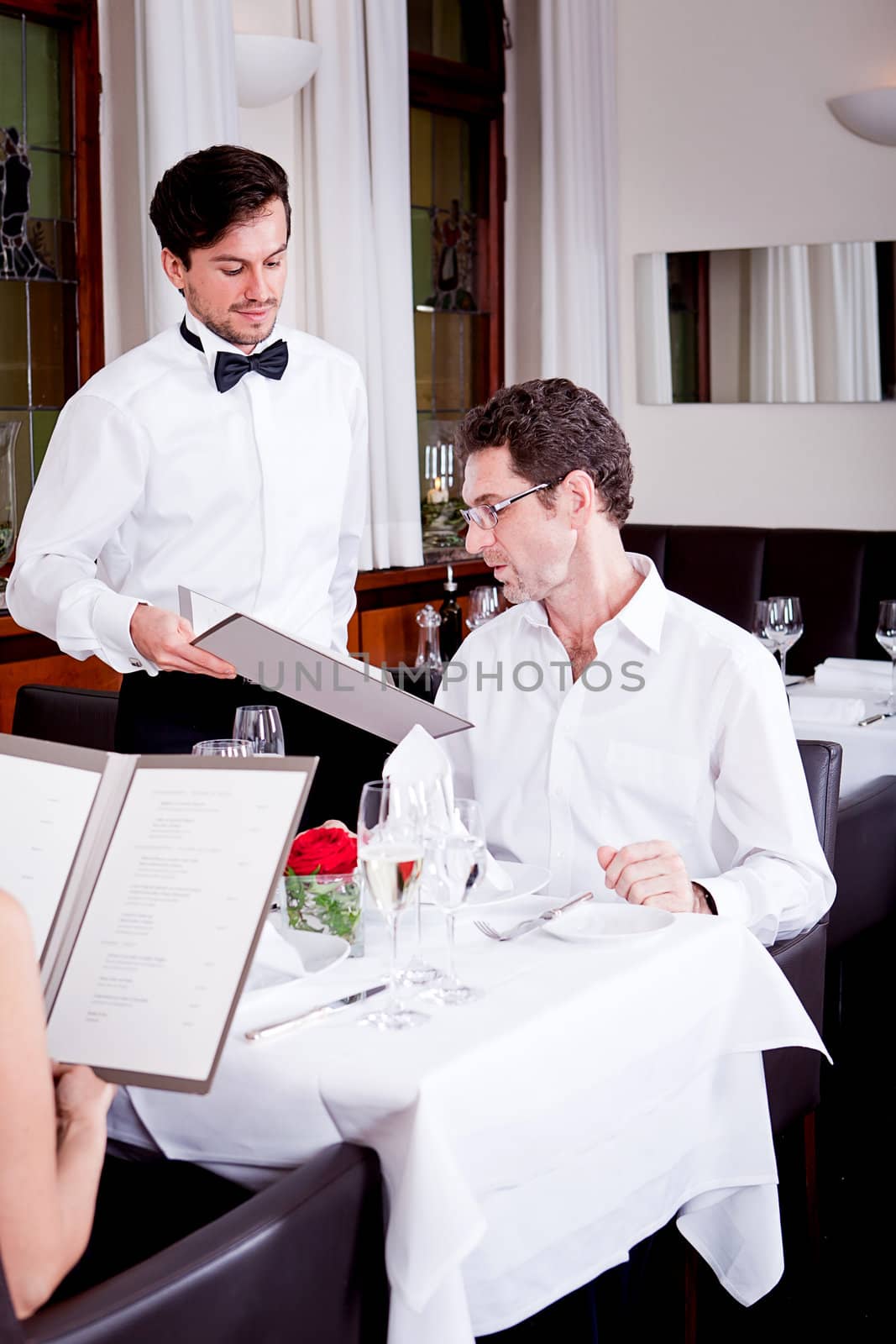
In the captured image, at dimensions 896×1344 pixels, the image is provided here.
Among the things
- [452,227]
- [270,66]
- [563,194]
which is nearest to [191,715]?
[270,66]

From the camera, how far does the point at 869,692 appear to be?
12.5 feet

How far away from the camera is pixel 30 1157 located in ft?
4.03

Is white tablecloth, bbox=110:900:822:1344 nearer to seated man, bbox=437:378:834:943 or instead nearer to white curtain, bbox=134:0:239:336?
seated man, bbox=437:378:834:943

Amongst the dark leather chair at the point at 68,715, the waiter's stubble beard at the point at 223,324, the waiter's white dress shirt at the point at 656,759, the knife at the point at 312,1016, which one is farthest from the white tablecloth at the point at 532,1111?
the dark leather chair at the point at 68,715

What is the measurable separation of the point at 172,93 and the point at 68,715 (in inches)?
74.3

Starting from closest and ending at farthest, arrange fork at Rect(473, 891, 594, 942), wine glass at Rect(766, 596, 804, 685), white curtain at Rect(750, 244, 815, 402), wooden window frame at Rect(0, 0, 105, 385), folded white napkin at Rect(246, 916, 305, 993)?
1. folded white napkin at Rect(246, 916, 305, 993)
2. fork at Rect(473, 891, 594, 942)
3. wine glass at Rect(766, 596, 804, 685)
4. wooden window frame at Rect(0, 0, 105, 385)
5. white curtain at Rect(750, 244, 815, 402)

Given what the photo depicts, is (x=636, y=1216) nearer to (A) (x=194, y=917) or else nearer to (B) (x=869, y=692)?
(A) (x=194, y=917)

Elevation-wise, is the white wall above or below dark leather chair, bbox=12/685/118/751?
above

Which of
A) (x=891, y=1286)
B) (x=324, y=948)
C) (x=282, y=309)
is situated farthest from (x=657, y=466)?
(x=324, y=948)

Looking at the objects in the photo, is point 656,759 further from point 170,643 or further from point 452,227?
point 452,227

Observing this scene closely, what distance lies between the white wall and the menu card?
4.88m

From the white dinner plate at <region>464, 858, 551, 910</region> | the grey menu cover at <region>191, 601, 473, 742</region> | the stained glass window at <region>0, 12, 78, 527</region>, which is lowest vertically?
the white dinner plate at <region>464, 858, 551, 910</region>

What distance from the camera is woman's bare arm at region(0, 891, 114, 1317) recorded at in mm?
1203

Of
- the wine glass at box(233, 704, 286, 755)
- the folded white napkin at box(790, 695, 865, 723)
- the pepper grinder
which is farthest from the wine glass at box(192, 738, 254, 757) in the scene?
the pepper grinder
